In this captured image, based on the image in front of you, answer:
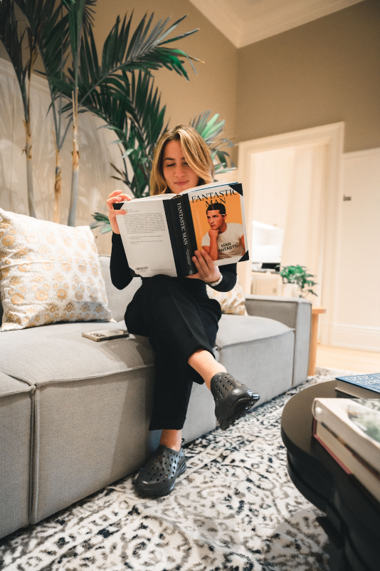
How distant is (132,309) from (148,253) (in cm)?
21

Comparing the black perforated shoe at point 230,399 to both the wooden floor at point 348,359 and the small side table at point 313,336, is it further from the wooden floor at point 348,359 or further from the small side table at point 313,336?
the wooden floor at point 348,359

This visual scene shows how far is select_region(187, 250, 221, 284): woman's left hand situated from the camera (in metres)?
1.00

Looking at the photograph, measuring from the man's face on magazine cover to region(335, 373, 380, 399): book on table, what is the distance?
493 millimetres

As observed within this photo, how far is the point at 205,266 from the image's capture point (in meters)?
1.02

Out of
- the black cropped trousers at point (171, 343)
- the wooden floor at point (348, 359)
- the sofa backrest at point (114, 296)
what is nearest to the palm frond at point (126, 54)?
the sofa backrest at point (114, 296)

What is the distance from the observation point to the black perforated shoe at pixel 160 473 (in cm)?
89

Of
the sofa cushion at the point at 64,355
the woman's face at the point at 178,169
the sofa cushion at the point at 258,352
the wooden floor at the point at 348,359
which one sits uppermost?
the woman's face at the point at 178,169

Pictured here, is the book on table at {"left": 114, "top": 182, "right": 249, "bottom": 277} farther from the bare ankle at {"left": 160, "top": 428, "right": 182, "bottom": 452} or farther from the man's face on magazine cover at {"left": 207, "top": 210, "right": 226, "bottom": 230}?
the bare ankle at {"left": 160, "top": 428, "right": 182, "bottom": 452}

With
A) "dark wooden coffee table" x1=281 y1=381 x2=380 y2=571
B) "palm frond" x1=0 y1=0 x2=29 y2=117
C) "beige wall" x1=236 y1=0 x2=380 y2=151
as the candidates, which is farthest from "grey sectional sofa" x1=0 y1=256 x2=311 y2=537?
"beige wall" x1=236 y1=0 x2=380 y2=151

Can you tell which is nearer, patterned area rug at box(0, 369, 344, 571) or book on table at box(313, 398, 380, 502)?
book on table at box(313, 398, 380, 502)

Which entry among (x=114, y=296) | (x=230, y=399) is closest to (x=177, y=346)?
(x=230, y=399)

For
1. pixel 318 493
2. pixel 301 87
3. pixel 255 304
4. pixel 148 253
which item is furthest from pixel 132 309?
pixel 301 87

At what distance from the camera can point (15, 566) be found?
66 centimetres

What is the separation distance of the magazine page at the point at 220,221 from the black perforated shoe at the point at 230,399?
14.3 inches
